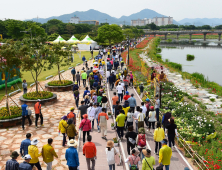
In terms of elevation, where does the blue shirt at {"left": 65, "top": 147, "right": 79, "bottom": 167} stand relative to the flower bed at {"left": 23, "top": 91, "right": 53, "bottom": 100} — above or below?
above

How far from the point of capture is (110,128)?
11.7m

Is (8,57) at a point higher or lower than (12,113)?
higher

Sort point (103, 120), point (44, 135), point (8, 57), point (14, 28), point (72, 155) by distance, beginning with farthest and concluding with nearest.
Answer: point (14, 28) < point (8, 57) < point (44, 135) < point (103, 120) < point (72, 155)

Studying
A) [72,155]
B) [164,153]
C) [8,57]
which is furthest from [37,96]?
[164,153]

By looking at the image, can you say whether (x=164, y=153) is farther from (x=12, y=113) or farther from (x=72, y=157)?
(x=12, y=113)

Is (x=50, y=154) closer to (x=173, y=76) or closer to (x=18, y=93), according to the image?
(x=18, y=93)

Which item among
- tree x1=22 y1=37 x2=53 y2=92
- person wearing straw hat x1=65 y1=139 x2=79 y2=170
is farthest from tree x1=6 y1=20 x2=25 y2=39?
person wearing straw hat x1=65 y1=139 x2=79 y2=170

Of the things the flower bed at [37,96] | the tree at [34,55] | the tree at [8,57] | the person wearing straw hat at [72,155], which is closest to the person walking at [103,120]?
the person wearing straw hat at [72,155]

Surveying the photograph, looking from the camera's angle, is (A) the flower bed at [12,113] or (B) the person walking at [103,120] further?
(A) the flower bed at [12,113]

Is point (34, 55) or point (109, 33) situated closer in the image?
point (34, 55)

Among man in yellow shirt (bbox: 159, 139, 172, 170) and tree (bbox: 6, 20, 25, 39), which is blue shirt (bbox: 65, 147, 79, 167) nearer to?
man in yellow shirt (bbox: 159, 139, 172, 170)

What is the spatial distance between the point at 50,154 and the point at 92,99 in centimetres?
612

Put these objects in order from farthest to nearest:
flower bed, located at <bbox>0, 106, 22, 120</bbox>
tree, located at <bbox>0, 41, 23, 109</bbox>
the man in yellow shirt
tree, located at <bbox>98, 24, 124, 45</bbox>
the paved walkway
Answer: tree, located at <bbox>98, 24, 124, 45</bbox>, tree, located at <bbox>0, 41, 23, 109</bbox>, flower bed, located at <bbox>0, 106, 22, 120</bbox>, the paved walkway, the man in yellow shirt

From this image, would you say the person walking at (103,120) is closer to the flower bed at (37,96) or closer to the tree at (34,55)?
the flower bed at (37,96)
